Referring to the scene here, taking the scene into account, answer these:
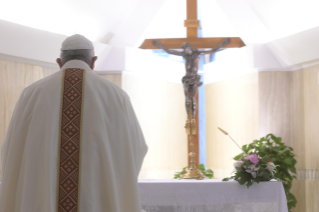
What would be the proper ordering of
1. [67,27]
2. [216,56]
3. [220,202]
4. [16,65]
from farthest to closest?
[216,56] < [67,27] < [16,65] < [220,202]

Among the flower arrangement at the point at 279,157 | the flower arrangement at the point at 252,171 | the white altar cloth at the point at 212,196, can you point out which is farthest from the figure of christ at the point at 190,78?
the white altar cloth at the point at 212,196

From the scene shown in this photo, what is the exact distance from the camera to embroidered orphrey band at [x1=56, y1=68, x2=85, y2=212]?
2.32 metres

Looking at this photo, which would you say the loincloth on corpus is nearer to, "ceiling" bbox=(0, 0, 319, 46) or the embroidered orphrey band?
"ceiling" bbox=(0, 0, 319, 46)

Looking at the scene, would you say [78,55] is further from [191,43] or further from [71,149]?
[191,43]

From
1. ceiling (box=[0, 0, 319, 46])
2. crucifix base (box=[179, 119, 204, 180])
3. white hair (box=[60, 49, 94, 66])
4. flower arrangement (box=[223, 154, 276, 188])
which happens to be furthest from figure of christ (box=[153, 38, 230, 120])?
white hair (box=[60, 49, 94, 66])

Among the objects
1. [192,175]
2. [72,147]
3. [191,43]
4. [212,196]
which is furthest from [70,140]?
[191,43]

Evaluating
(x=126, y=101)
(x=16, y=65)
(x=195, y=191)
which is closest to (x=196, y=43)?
(x=16, y=65)

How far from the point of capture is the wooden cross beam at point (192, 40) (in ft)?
22.6

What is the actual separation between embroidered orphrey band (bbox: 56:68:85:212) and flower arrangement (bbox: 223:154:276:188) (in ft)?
7.03

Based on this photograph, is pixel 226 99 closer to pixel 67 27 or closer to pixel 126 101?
pixel 67 27

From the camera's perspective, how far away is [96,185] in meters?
2.36

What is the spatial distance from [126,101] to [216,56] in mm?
5831

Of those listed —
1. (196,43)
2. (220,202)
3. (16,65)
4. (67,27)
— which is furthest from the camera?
(196,43)

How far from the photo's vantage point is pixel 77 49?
2.51 meters
